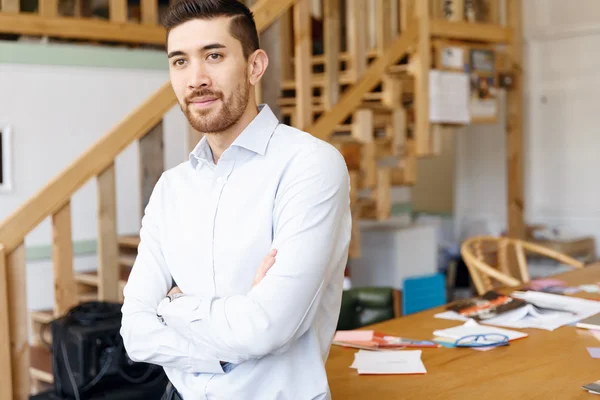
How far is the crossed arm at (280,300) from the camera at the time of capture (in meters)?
1.49

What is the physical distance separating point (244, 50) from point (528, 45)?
215 inches

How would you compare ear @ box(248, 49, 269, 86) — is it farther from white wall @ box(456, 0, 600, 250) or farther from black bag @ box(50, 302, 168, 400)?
→ white wall @ box(456, 0, 600, 250)

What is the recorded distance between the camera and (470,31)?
5266 millimetres

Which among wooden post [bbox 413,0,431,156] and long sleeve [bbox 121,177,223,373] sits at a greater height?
wooden post [bbox 413,0,431,156]

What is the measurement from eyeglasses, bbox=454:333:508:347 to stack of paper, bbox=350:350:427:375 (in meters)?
0.15

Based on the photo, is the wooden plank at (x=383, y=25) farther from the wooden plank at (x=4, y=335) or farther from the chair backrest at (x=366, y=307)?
the wooden plank at (x=4, y=335)

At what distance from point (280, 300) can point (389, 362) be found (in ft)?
2.03

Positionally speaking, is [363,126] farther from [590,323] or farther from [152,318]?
[152,318]

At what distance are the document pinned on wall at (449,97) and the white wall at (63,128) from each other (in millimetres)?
1765

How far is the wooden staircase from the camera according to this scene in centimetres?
296

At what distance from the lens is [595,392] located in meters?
1.74

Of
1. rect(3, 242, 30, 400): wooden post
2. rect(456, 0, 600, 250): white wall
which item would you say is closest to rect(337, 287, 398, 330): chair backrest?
rect(3, 242, 30, 400): wooden post

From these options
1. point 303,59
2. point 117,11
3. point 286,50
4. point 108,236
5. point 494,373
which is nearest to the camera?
point 494,373

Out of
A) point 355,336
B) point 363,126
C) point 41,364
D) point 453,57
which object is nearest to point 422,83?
point 453,57
